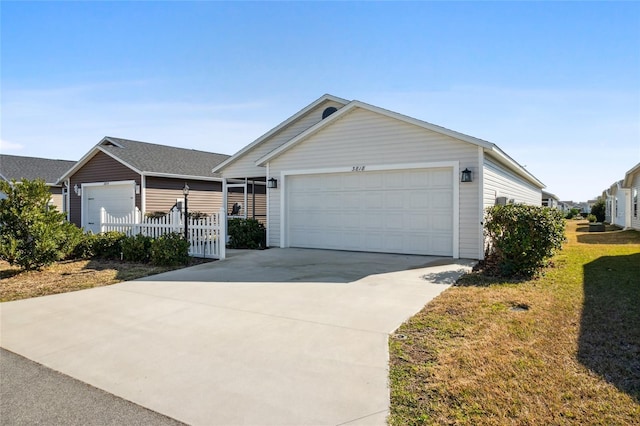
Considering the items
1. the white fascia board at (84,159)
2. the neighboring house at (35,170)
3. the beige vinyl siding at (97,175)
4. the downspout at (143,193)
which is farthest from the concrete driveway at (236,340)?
the neighboring house at (35,170)

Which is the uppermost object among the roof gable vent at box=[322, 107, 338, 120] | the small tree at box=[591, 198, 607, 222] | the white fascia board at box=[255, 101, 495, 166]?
the roof gable vent at box=[322, 107, 338, 120]

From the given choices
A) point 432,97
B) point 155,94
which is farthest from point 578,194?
point 155,94

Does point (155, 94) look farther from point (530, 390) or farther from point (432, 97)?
point (530, 390)

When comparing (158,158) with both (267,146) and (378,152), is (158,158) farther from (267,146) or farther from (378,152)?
(378,152)

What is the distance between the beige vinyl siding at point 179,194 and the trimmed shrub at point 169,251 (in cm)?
741

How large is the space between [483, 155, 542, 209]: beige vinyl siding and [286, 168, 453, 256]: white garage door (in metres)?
0.98

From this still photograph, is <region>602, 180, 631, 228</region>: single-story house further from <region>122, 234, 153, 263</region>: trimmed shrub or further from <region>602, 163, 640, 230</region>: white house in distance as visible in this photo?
<region>122, 234, 153, 263</region>: trimmed shrub

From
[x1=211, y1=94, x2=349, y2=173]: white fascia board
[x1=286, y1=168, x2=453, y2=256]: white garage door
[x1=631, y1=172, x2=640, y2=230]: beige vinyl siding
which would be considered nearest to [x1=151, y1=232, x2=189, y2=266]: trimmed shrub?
[x1=286, y1=168, x2=453, y2=256]: white garage door

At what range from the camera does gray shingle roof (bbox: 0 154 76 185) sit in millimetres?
22484

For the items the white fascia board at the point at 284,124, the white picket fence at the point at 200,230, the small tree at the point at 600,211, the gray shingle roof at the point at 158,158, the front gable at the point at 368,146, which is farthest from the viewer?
the small tree at the point at 600,211

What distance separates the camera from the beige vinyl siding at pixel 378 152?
9.45 meters

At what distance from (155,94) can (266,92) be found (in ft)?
13.2

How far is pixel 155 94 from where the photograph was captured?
1352 cm

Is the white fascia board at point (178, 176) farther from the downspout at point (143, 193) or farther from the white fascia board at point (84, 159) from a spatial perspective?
the white fascia board at point (84, 159)
